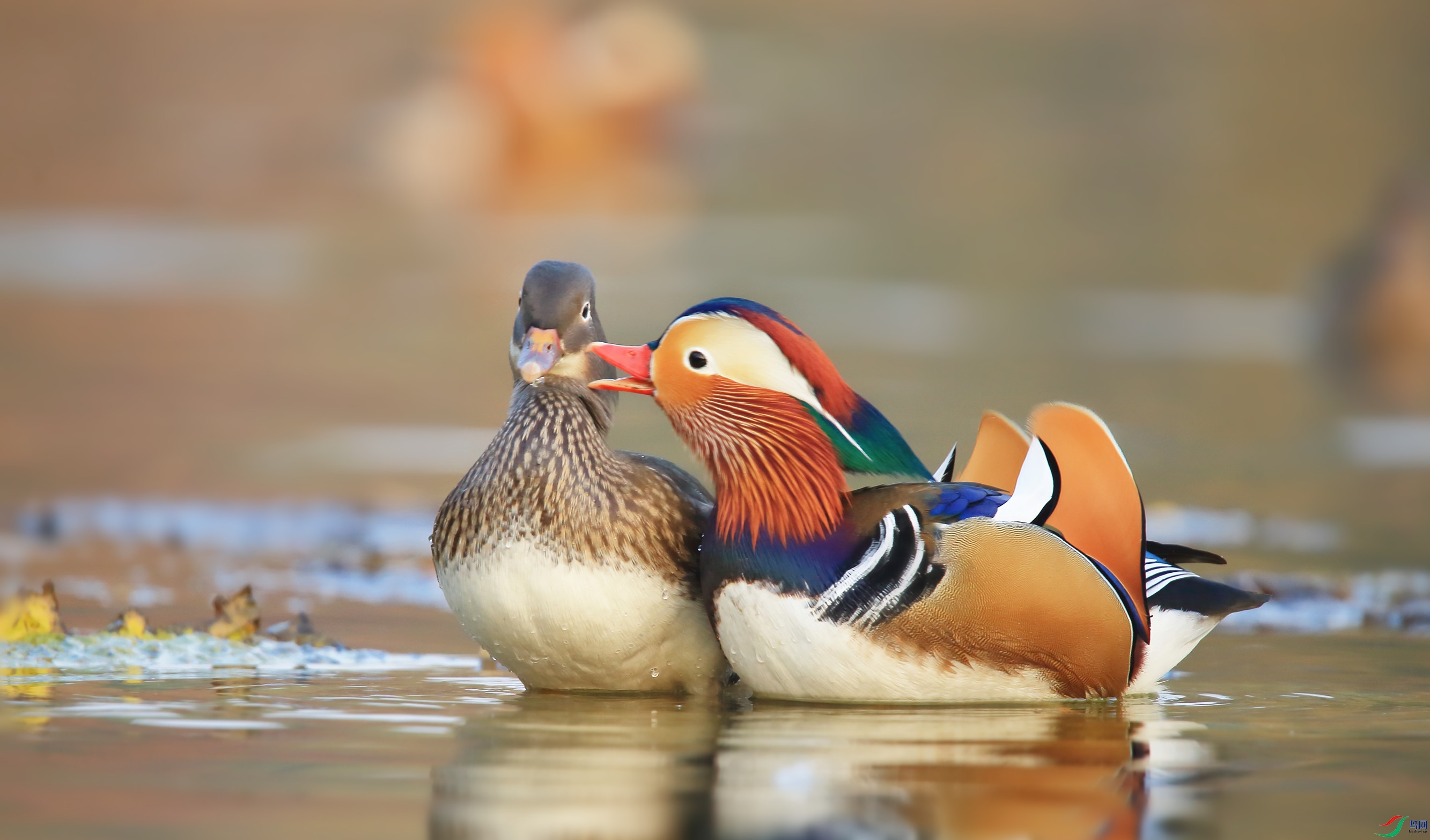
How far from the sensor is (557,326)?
20.2 ft

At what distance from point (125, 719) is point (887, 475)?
2.24 m

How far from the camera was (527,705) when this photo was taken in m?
5.83

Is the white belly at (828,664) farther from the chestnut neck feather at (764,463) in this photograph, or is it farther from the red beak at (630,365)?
the red beak at (630,365)

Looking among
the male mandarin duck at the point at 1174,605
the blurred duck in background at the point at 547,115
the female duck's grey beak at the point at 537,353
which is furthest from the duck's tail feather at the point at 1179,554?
the blurred duck in background at the point at 547,115

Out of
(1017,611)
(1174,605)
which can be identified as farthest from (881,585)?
(1174,605)

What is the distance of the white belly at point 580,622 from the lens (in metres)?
5.79

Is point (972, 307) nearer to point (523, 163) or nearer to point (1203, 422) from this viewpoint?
point (1203, 422)

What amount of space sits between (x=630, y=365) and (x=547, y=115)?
28407 mm

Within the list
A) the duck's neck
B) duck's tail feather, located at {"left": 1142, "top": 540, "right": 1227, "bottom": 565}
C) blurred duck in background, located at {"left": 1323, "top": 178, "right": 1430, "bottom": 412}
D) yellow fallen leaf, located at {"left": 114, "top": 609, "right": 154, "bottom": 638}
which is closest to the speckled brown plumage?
the duck's neck

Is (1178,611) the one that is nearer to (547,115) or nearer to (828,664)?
(828,664)

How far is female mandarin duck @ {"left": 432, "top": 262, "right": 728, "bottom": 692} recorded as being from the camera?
5.81 metres

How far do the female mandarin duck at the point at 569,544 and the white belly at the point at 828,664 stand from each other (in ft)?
0.78
